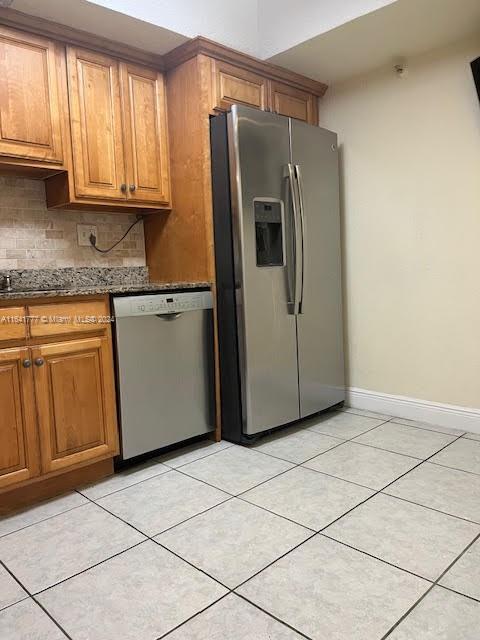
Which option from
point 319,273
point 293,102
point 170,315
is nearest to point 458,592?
point 170,315

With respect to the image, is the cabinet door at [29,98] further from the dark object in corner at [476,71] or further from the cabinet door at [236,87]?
the dark object in corner at [476,71]

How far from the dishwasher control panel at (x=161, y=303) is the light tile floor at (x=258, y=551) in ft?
2.51

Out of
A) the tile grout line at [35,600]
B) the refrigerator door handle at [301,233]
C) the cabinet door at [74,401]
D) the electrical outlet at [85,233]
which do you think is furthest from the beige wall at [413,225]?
the tile grout line at [35,600]

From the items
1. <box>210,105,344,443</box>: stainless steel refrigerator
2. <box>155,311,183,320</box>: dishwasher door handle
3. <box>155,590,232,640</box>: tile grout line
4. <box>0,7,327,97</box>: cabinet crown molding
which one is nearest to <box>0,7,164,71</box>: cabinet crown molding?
<box>0,7,327,97</box>: cabinet crown molding

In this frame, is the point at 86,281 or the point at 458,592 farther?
the point at 86,281

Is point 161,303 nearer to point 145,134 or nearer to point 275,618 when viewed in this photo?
point 145,134

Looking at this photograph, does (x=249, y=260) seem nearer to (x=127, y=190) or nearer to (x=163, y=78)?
(x=127, y=190)

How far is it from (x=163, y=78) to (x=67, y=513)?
2266 millimetres

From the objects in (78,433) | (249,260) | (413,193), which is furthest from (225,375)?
(413,193)

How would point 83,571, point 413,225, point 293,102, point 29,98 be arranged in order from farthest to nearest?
point 293,102 < point 413,225 < point 29,98 < point 83,571

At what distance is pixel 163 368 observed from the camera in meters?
2.44

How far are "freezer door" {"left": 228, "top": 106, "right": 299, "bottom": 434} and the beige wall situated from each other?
26.1 inches

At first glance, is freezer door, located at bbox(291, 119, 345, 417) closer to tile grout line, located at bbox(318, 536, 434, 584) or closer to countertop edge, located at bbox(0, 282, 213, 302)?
countertop edge, located at bbox(0, 282, 213, 302)

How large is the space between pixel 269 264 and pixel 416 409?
4.21 feet
